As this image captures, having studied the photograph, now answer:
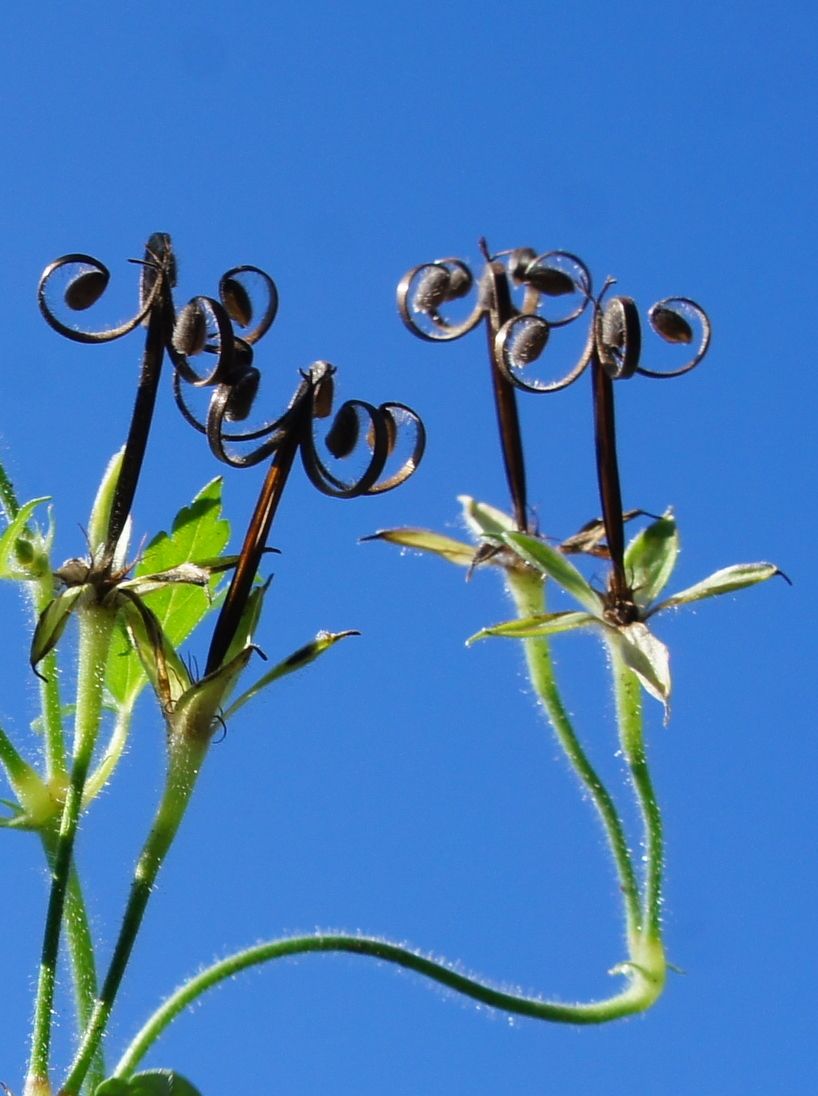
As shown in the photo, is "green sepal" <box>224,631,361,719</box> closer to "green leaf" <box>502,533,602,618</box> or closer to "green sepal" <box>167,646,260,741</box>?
"green sepal" <box>167,646,260,741</box>

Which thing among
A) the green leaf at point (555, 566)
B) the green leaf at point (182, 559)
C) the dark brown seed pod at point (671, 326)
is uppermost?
the dark brown seed pod at point (671, 326)

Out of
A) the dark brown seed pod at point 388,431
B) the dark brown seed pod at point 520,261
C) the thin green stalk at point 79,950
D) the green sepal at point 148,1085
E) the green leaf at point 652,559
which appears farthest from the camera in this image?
the dark brown seed pod at point 520,261

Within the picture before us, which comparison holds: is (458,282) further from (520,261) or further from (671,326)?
(671,326)

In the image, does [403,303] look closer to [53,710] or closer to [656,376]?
[656,376]

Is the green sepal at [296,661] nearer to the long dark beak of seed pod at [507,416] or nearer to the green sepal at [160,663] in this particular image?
the green sepal at [160,663]

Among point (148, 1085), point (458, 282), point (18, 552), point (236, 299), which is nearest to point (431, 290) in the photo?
point (458, 282)

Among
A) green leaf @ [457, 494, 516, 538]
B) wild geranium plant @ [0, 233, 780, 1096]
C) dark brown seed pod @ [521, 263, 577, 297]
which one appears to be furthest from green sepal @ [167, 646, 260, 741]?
dark brown seed pod @ [521, 263, 577, 297]

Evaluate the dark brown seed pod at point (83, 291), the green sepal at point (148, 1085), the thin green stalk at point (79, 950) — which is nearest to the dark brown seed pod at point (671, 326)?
the dark brown seed pod at point (83, 291)

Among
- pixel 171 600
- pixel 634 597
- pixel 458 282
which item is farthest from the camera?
pixel 458 282
